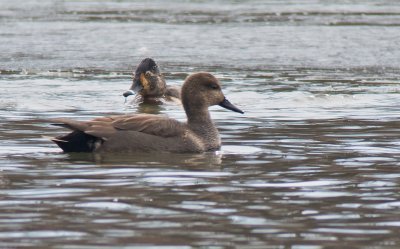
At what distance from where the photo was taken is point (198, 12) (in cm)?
2819

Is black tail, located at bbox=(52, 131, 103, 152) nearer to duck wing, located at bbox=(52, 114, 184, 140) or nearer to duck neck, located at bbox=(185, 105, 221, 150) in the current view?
duck wing, located at bbox=(52, 114, 184, 140)

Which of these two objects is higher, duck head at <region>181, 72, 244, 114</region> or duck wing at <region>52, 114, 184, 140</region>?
duck head at <region>181, 72, 244, 114</region>

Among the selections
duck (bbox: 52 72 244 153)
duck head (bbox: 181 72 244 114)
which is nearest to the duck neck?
duck (bbox: 52 72 244 153)

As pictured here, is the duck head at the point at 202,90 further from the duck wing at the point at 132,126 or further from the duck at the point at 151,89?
the duck at the point at 151,89

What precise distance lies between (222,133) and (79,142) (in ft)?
7.56

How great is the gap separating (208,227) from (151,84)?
9.67m

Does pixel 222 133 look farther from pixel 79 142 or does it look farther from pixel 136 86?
pixel 136 86

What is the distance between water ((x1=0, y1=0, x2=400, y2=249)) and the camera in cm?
713

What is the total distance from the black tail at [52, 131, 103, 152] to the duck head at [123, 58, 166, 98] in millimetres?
5849

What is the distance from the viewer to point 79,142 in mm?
10594

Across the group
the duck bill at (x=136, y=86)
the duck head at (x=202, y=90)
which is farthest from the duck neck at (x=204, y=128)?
the duck bill at (x=136, y=86)

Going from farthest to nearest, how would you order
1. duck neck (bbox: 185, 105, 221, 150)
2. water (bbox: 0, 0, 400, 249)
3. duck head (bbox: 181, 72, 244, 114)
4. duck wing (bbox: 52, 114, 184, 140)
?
1. duck head (bbox: 181, 72, 244, 114)
2. duck neck (bbox: 185, 105, 221, 150)
3. duck wing (bbox: 52, 114, 184, 140)
4. water (bbox: 0, 0, 400, 249)

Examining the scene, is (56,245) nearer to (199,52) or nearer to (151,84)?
(151,84)

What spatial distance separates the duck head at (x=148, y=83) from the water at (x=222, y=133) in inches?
17.1
